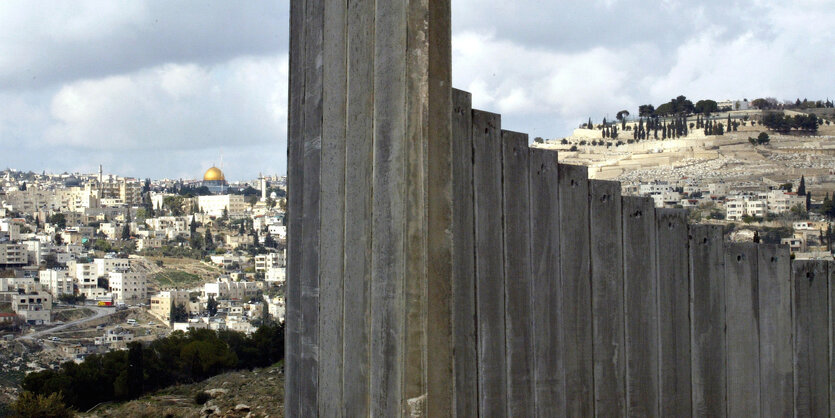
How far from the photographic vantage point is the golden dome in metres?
119

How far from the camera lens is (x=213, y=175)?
119m

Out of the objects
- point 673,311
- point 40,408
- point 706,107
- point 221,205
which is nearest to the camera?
point 673,311

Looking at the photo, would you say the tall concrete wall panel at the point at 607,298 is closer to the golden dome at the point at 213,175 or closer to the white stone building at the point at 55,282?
the white stone building at the point at 55,282

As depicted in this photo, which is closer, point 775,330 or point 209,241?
point 775,330

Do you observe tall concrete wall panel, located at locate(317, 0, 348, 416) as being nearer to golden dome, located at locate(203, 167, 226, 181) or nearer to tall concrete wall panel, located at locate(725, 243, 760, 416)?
tall concrete wall panel, located at locate(725, 243, 760, 416)

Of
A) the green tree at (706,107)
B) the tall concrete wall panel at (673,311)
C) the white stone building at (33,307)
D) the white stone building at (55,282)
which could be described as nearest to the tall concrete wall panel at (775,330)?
the tall concrete wall panel at (673,311)

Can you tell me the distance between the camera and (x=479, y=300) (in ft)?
6.53

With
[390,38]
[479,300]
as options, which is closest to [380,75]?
[390,38]

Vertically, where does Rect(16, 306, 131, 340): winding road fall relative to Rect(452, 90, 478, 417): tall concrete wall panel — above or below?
below

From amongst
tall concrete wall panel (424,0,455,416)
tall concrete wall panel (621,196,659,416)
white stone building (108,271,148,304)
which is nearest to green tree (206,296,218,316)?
white stone building (108,271,148,304)

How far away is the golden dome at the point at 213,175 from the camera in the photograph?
118562 mm

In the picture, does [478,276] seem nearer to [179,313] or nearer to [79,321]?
[179,313]

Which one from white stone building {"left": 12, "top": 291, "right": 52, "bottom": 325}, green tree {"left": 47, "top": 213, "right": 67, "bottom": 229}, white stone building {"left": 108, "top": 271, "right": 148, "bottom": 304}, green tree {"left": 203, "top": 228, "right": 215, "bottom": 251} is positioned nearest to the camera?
white stone building {"left": 12, "top": 291, "right": 52, "bottom": 325}

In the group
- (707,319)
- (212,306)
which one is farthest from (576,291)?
(212,306)
